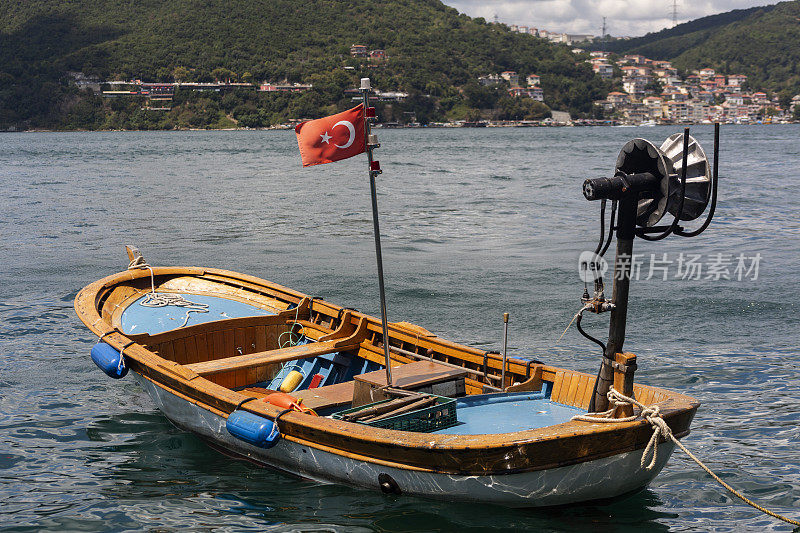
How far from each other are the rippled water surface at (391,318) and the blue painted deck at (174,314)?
1088 millimetres

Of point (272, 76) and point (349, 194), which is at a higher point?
point (272, 76)

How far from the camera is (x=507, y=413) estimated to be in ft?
25.7

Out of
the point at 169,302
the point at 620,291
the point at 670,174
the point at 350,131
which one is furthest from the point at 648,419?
the point at 169,302

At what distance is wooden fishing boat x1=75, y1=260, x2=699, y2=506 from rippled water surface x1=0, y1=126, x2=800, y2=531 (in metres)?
0.45

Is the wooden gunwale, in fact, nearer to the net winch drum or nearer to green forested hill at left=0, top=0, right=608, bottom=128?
the net winch drum

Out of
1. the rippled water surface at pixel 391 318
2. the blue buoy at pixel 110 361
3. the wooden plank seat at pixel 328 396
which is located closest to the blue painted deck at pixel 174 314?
the rippled water surface at pixel 391 318

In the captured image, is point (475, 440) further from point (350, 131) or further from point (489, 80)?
point (489, 80)

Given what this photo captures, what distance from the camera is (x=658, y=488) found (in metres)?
8.09

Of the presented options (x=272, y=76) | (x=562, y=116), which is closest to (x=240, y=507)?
(x=272, y=76)

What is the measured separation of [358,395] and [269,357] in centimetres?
187

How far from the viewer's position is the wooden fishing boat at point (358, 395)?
6.59 metres

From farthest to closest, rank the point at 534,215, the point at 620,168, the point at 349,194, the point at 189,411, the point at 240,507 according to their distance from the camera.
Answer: the point at 349,194, the point at 534,215, the point at 189,411, the point at 240,507, the point at 620,168

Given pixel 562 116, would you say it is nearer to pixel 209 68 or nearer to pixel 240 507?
pixel 209 68

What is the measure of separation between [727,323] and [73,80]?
14712cm
